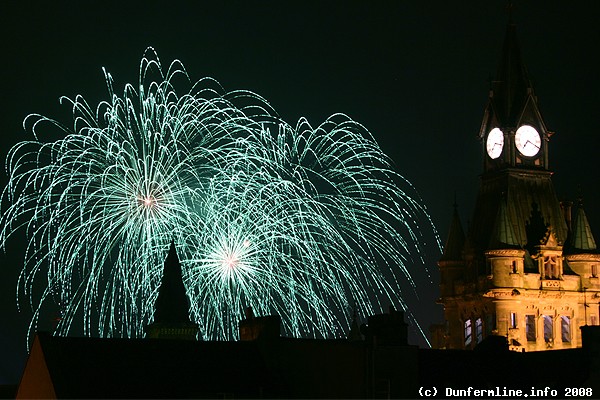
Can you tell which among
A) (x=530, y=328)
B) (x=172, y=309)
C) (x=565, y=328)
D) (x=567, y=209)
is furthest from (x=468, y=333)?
(x=172, y=309)

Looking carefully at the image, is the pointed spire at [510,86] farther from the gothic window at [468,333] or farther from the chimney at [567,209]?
the gothic window at [468,333]

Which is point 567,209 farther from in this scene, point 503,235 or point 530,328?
A: point 530,328

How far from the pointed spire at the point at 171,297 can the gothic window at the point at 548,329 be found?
133ft

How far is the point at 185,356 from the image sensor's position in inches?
2749

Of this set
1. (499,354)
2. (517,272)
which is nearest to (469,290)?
(517,272)

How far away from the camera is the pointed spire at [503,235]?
13675 centimetres

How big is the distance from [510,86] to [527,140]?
5.86 m

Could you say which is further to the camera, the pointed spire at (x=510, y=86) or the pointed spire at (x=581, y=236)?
the pointed spire at (x=510, y=86)

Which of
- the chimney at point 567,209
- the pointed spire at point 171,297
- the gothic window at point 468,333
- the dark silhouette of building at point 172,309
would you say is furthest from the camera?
the chimney at point 567,209

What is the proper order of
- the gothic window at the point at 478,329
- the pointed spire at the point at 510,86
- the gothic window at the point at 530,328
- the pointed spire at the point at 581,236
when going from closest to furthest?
the gothic window at the point at 530,328, the gothic window at the point at 478,329, the pointed spire at the point at 581,236, the pointed spire at the point at 510,86

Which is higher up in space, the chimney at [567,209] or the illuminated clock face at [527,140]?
the illuminated clock face at [527,140]

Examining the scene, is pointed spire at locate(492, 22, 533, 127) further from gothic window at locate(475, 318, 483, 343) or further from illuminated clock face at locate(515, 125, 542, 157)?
gothic window at locate(475, 318, 483, 343)

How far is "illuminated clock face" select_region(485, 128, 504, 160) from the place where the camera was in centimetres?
14412

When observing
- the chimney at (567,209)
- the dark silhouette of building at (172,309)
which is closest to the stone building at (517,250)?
the chimney at (567,209)
